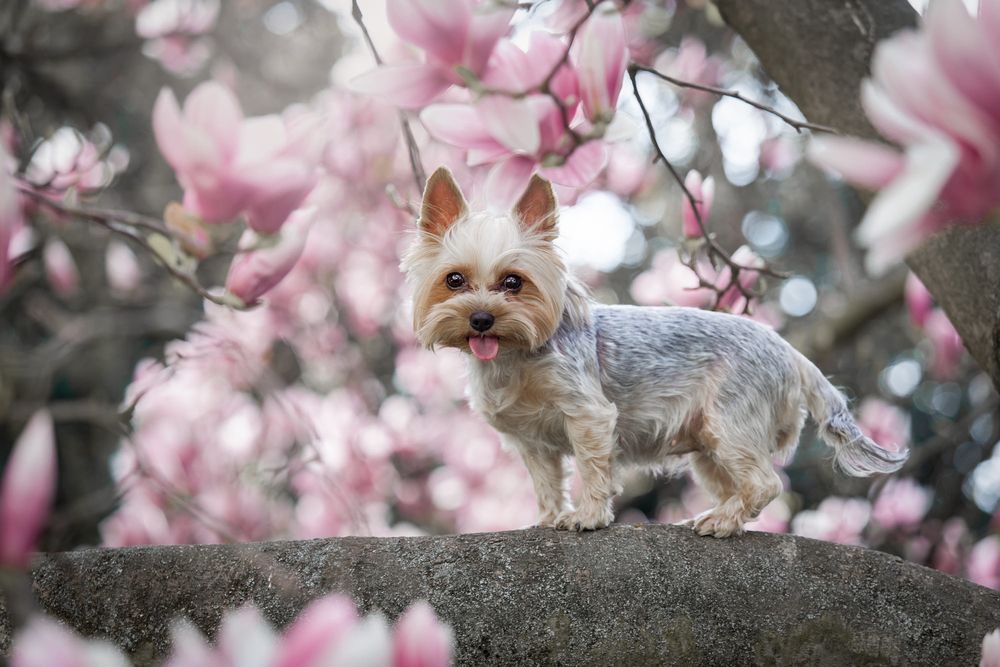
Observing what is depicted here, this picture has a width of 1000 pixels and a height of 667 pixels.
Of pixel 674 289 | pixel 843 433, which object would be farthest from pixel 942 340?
pixel 843 433

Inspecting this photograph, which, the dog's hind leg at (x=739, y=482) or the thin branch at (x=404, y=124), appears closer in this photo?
the thin branch at (x=404, y=124)

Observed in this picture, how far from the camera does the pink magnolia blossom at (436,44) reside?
4.82ft

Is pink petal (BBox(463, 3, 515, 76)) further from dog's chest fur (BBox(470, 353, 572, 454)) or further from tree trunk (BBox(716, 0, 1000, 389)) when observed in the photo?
tree trunk (BBox(716, 0, 1000, 389))

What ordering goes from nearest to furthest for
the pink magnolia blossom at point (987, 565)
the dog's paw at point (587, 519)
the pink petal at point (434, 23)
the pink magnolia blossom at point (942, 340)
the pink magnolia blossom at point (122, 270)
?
the pink petal at point (434, 23), the dog's paw at point (587, 519), the pink magnolia blossom at point (942, 340), the pink magnolia blossom at point (987, 565), the pink magnolia blossom at point (122, 270)

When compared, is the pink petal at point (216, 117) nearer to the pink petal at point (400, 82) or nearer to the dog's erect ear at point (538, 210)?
the pink petal at point (400, 82)

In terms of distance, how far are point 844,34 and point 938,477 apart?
11.4ft

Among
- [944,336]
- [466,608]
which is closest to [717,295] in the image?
[466,608]

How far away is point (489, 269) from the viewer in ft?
7.50

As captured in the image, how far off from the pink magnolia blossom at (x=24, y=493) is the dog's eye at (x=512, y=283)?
1440mm

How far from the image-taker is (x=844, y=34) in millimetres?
2584

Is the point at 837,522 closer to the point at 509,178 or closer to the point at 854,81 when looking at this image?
the point at 854,81

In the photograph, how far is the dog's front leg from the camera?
7.72 feet

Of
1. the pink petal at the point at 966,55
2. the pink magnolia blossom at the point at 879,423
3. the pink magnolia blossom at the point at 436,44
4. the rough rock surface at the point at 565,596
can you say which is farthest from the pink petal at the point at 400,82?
the pink magnolia blossom at the point at 879,423

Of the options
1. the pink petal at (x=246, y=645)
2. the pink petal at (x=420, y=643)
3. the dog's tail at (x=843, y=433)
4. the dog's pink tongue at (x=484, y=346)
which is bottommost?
the dog's tail at (x=843, y=433)
